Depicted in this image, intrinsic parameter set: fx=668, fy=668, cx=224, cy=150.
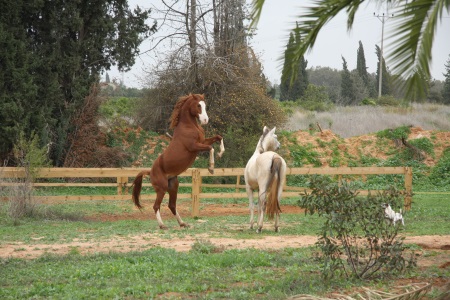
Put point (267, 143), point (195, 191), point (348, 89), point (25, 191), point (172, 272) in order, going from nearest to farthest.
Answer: point (172, 272) < point (267, 143) < point (25, 191) < point (195, 191) < point (348, 89)

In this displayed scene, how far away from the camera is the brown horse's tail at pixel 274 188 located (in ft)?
42.3

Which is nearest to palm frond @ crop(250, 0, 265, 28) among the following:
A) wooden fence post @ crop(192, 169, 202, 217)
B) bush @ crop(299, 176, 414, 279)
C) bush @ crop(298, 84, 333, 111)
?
bush @ crop(299, 176, 414, 279)

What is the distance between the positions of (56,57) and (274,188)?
14424 mm

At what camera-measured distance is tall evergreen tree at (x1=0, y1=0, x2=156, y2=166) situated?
901 inches

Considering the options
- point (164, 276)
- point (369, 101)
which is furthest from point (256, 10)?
point (369, 101)

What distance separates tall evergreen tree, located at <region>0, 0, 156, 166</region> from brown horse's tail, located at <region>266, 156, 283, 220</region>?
1188 cm

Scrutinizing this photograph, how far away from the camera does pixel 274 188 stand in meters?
13.1

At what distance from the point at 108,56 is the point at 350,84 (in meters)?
23.4

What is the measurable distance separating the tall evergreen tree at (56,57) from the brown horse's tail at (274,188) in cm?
1188

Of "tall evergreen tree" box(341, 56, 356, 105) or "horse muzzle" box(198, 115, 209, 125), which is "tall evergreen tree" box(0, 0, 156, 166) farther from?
"tall evergreen tree" box(341, 56, 356, 105)

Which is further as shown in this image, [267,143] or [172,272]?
[267,143]

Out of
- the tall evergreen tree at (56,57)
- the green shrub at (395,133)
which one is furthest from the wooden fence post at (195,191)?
the green shrub at (395,133)

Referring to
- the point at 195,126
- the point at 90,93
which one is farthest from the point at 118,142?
the point at 195,126

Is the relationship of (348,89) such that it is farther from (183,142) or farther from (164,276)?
(164,276)
